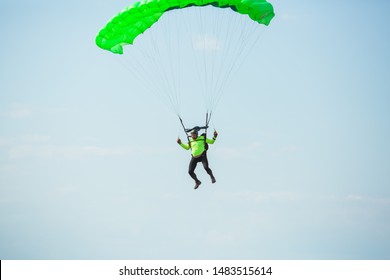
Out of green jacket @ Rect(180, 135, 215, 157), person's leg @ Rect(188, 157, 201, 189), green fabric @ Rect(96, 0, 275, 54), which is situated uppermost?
green fabric @ Rect(96, 0, 275, 54)

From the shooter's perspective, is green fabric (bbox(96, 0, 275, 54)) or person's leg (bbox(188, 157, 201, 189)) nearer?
green fabric (bbox(96, 0, 275, 54))

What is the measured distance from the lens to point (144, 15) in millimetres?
41781

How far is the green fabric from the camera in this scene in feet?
136

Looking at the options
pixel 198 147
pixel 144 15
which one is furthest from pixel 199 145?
pixel 144 15

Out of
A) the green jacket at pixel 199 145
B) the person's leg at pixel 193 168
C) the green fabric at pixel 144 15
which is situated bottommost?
the person's leg at pixel 193 168

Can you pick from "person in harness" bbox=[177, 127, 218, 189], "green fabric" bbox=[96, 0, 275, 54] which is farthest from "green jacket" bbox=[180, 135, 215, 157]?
"green fabric" bbox=[96, 0, 275, 54]

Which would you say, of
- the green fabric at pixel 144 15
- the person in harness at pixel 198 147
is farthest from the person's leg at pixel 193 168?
the green fabric at pixel 144 15

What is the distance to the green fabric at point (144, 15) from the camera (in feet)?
136

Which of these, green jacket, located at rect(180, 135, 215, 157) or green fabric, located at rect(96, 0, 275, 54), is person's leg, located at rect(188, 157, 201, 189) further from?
green fabric, located at rect(96, 0, 275, 54)

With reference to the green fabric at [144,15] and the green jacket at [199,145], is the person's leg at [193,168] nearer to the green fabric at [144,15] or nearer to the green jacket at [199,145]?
the green jacket at [199,145]

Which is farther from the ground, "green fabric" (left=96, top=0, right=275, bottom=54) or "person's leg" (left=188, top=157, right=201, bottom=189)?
"green fabric" (left=96, top=0, right=275, bottom=54)
